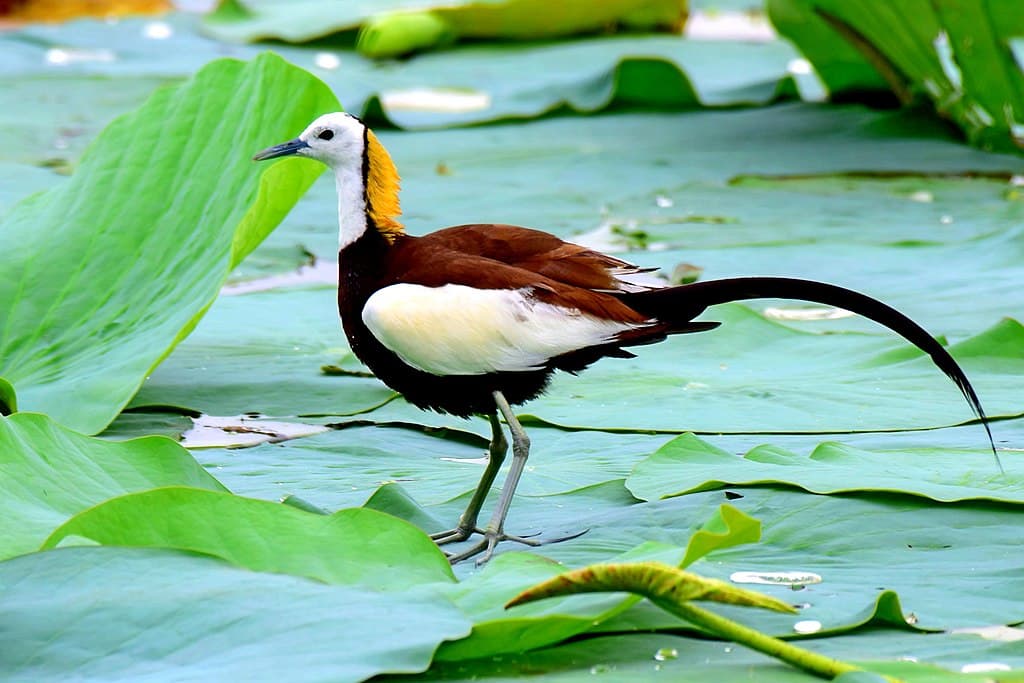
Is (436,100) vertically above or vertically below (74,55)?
below

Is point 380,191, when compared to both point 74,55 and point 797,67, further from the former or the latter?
point 74,55

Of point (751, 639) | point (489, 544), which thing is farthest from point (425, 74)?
point (751, 639)

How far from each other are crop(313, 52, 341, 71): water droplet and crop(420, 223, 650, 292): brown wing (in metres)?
4.55

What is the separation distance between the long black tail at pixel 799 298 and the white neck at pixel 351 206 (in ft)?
1.58

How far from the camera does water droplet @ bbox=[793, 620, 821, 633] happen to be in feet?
5.66

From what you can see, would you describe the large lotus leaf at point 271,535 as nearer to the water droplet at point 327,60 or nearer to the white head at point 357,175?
the white head at point 357,175

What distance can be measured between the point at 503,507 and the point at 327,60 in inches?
201

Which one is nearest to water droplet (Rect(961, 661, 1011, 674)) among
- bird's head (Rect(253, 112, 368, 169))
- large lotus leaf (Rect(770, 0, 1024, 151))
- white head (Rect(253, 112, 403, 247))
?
white head (Rect(253, 112, 403, 247))

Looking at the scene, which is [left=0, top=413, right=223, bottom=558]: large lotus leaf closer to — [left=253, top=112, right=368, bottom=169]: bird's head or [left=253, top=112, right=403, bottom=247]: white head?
[left=253, top=112, right=403, bottom=247]: white head

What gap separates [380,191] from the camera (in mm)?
2469

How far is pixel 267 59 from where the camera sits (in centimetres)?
287

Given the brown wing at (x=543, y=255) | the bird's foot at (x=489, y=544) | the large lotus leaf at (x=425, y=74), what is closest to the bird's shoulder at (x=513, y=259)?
the brown wing at (x=543, y=255)

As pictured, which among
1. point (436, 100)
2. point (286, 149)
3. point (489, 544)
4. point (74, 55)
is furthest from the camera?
point (74, 55)

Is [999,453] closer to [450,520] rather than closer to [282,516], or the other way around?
[450,520]
